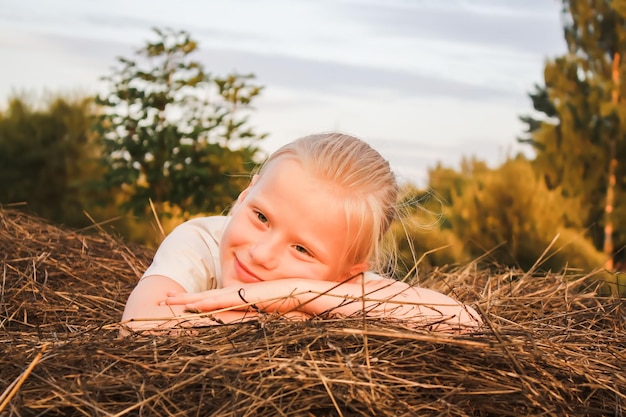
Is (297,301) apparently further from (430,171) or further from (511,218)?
(430,171)

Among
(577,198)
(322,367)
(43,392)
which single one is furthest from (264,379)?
(577,198)

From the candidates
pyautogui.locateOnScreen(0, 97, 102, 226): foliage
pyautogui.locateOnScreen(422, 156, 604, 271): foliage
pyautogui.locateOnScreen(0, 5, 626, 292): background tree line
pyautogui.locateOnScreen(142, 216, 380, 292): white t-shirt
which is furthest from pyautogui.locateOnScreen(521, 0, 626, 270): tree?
pyautogui.locateOnScreen(142, 216, 380, 292): white t-shirt

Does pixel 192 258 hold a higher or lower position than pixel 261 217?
lower

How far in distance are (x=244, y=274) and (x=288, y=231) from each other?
0.67 ft

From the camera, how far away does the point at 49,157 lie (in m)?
10.2

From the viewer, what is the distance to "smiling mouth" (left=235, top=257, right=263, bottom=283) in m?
2.38

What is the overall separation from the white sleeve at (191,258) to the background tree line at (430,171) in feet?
6.47

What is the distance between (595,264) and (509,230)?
2.55ft

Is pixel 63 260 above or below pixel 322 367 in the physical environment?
below

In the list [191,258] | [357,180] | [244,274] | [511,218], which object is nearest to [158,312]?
[244,274]

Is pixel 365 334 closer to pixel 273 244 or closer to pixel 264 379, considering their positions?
pixel 264 379

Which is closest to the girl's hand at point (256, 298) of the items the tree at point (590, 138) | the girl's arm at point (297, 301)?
the girl's arm at point (297, 301)

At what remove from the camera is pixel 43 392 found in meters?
1.74

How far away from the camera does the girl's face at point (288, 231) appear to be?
231cm
